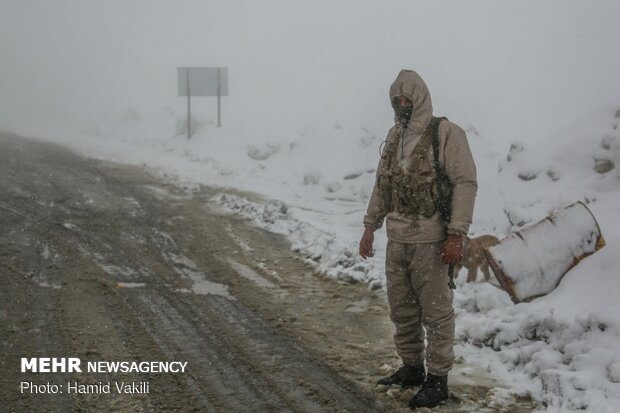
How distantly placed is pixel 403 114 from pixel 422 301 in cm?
127

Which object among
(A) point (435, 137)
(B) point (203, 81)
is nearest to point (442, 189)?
(A) point (435, 137)

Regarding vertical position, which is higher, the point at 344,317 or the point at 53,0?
the point at 53,0

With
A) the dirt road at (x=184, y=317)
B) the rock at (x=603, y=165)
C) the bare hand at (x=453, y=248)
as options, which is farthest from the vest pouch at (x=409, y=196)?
the rock at (x=603, y=165)

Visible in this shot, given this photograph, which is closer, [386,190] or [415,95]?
[415,95]

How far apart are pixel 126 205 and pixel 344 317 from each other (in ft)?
21.0

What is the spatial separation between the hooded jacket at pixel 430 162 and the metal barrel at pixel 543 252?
1651 mm

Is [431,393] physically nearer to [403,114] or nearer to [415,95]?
[403,114]

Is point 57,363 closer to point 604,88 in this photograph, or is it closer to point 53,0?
point 604,88

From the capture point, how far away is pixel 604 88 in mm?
21078

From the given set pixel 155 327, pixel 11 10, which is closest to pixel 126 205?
pixel 155 327

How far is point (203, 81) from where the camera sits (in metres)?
24.1

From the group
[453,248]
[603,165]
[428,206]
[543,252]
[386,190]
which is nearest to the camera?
[453,248]

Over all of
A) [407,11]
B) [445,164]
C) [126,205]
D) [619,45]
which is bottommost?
[126,205]

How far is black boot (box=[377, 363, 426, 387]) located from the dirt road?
0.37 ft
